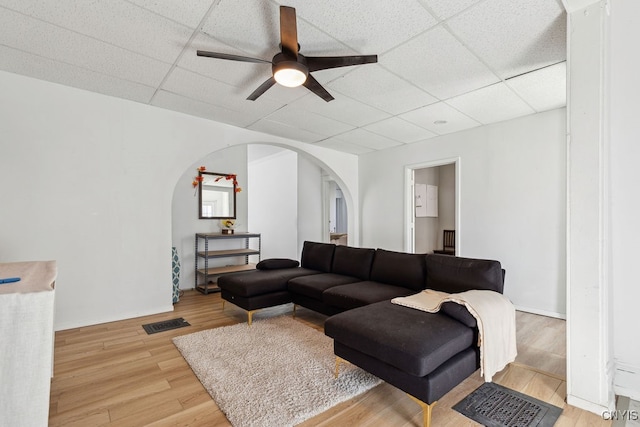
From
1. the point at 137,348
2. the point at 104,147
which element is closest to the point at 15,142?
the point at 104,147

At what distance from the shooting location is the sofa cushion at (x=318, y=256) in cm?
407

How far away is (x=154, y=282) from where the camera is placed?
366 centimetres

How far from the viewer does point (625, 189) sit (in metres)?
2.09

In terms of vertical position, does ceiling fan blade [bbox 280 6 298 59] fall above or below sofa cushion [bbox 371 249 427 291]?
above

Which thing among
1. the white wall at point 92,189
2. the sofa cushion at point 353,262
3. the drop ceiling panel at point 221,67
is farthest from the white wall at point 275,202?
the drop ceiling panel at point 221,67

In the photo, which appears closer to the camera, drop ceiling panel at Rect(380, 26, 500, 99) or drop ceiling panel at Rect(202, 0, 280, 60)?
drop ceiling panel at Rect(202, 0, 280, 60)

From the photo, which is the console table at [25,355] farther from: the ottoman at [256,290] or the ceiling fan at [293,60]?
the ottoman at [256,290]

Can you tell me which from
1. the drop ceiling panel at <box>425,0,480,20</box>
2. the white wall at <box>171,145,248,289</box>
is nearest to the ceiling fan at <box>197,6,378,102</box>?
the drop ceiling panel at <box>425,0,480,20</box>

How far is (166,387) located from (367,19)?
9.73 feet

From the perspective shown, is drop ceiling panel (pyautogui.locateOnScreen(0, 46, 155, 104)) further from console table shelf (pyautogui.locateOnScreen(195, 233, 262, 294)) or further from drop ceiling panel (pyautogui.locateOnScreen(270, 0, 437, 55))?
console table shelf (pyautogui.locateOnScreen(195, 233, 262, 294))

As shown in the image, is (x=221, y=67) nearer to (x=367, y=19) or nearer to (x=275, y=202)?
(x=367, y=19)

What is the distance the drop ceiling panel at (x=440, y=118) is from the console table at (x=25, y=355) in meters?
3.79

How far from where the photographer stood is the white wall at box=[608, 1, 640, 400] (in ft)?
6.70

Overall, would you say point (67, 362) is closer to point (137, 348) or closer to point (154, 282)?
point (137, 348)
